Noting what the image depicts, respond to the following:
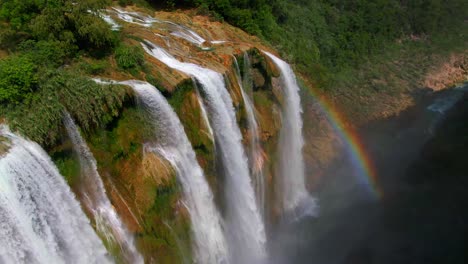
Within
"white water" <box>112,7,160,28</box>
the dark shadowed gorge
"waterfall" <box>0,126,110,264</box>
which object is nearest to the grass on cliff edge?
the dark shadowed gorge

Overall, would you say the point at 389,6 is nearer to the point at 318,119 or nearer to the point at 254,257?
the point at 318,119

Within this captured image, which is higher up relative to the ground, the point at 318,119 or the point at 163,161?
the point at 163,161

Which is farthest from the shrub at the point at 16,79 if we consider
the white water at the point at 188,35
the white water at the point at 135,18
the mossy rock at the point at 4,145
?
the white water at the point at 188,35

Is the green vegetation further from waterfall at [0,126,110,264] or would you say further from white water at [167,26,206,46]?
white water at [167,26,206,46]

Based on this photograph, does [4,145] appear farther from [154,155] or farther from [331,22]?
[331,22]

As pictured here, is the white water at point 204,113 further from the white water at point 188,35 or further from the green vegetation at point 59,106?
the white water at point 188,35

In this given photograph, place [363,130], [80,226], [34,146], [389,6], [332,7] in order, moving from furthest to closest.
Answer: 1. [389,6]
2. [332,7]
3. [363,130]
4. [80,226]
5. [34,146]

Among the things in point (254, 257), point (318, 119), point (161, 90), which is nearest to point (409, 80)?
point (318, 119)
